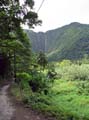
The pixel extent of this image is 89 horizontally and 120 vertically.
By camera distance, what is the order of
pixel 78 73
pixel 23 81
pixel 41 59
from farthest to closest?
pixel 41 59
pixel 78 73
pixel 23 81

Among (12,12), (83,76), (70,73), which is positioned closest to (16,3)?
(12,12)

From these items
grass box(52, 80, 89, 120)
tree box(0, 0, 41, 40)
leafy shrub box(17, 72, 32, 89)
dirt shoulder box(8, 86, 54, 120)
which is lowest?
grass box(52, 80, 89, 120)

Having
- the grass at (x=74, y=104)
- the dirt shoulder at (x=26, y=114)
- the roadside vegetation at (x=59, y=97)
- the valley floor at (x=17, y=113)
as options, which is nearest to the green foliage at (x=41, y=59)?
the roadside vegetation at (x=59, y=97)

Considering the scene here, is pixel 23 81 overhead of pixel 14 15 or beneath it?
beneath

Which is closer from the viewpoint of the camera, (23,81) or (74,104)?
(74,104)

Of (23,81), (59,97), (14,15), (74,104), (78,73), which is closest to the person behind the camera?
(14,15)

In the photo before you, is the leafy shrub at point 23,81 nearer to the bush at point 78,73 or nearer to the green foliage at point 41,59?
the bush at point 78,73

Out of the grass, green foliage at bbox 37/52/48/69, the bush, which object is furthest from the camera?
green foliage at bbox 37/52/48/69

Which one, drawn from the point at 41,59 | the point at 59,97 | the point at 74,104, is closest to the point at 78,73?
the point at 59,97

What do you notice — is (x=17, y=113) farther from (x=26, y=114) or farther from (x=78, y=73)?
(x=78, y=73)

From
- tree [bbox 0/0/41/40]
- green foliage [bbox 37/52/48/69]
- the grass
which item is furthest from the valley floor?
green foliage [bbox 37/52/48/69]

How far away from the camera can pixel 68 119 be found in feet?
47.5

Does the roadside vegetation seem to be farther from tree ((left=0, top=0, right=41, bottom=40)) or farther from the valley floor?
tree ((left=0, top=0, right=41, bottom=40))

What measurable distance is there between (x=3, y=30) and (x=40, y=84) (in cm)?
2079
